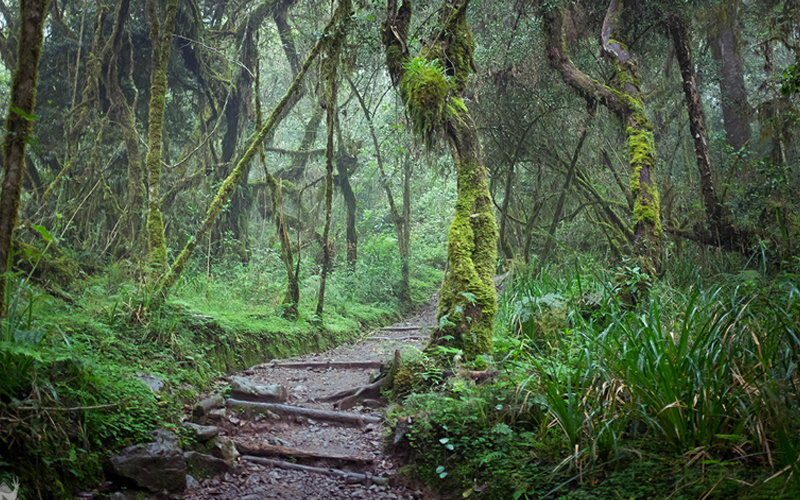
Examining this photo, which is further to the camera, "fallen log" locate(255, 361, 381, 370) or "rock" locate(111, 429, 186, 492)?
"fallen log" locate(255, 361, 381, 370)

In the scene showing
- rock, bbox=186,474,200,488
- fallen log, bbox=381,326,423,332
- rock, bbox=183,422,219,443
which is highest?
rock, bbox=183,422,219,443

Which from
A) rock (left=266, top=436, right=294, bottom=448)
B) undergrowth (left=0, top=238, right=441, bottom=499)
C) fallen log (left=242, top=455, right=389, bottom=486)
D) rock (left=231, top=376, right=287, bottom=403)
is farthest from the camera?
rock (left=231, top=376, right=287, bottom=403)

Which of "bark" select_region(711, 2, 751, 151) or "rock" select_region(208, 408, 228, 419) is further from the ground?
"bark" select_region(711, 2, 751, 151)

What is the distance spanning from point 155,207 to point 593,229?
964cm

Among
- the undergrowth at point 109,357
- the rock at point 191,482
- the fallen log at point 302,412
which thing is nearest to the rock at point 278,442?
the fallen log at point 302,412

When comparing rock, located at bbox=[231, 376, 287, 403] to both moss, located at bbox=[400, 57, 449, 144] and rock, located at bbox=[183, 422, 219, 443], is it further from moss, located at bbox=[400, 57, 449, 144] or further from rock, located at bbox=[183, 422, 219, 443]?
moss, located at bbox=[400, 57, 449, 144]

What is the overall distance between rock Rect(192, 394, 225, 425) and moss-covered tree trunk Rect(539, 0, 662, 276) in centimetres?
511

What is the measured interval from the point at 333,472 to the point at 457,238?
115 inches

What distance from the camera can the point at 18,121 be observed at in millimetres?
3197

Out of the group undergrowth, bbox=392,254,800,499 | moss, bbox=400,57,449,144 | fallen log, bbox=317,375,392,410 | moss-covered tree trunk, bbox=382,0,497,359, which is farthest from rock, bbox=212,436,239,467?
moss, bbox=400,57,449,144

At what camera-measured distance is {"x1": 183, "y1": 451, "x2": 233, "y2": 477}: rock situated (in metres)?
3.66

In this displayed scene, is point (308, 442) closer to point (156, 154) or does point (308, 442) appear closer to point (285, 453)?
point (285, 453)

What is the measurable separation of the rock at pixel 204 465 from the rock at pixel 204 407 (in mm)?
630

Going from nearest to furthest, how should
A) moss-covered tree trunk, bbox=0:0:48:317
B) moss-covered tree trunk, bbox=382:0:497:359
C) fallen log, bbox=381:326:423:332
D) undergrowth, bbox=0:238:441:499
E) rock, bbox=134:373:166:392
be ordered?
undergrowth, bbox=0:238:441:499 → moss-covered tree trunk, bbox=0:0:48:317 → rock, bbox=134:373:166:392 → moss-covered tree trunk, bbox=382:0:497:359 → fallen log, bbox=381:326:423:332
